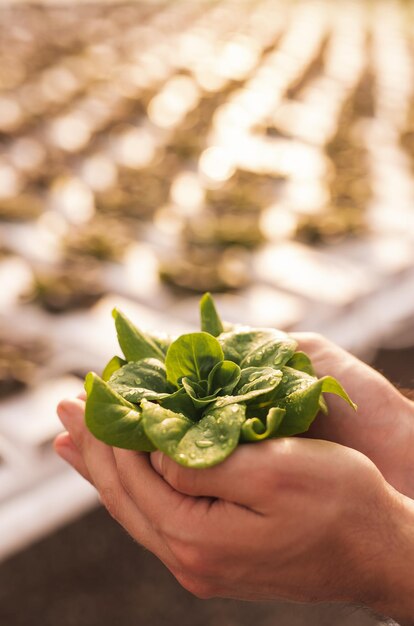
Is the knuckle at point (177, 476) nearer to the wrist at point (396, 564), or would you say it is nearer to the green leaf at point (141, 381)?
the green leaf at point (141, 381)

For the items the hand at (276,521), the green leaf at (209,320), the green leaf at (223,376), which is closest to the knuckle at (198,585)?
the hand at (276,521)

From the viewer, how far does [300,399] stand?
2.83 ft

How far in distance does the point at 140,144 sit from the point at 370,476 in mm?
3032

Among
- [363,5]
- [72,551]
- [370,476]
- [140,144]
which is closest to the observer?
[370,476]

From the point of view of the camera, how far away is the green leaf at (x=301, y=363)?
1.00m

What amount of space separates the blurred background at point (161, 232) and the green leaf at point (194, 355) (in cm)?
44

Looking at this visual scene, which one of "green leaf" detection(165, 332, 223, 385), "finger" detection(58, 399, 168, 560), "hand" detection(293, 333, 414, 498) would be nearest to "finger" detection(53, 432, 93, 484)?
"finger" detection(58, 399, 168, 560)

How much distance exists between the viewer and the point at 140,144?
145 inches

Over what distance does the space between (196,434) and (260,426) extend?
0.07 metres

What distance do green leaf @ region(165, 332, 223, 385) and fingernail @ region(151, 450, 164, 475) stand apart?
0.10m

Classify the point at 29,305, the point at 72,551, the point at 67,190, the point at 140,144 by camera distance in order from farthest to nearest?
the point at 140,144
the point at 67,190
the point at 29,305
the point at 72,551

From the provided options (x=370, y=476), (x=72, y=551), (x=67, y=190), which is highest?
(x=67, y=190)

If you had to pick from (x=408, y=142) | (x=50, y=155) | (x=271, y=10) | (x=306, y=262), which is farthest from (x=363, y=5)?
(x=306, y=262)

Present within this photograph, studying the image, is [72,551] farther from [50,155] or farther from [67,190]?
[50,155]
